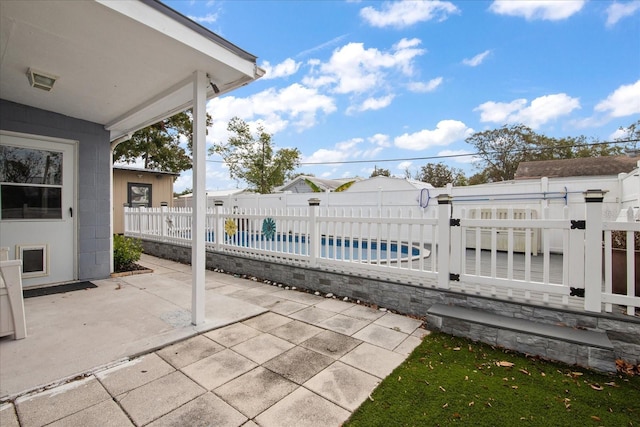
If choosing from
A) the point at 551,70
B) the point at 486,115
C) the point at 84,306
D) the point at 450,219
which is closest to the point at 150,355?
the point at 84,306

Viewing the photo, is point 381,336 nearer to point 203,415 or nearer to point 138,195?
point 203,415

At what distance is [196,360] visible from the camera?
8.19 ft

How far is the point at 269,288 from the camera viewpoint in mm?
4816

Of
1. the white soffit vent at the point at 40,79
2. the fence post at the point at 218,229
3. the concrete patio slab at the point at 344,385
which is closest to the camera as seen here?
the concrete patio slab at the point at 344,385

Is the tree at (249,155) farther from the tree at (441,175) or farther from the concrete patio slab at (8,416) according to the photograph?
the concrete patio slab at (8,416)

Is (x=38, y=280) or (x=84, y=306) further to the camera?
(x=38, y=280)

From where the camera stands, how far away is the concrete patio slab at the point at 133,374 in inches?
83.2

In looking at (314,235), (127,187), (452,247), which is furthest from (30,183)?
(127,187)

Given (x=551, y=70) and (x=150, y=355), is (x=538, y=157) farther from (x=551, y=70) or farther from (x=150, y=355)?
(x=150, y=355)

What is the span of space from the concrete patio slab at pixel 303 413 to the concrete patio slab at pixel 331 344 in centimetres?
62

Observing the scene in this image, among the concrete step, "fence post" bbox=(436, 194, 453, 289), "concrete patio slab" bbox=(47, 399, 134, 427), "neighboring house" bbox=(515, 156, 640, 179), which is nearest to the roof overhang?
"fence post" bbox=(436, 194, 453, 289)

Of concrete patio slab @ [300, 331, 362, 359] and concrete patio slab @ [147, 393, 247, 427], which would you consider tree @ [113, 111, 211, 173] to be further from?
concrete patio slab @ [147, 393, 247, 427]

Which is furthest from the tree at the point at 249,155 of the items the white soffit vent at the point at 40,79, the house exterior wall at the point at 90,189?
the white soffit vent at the point at 40,79

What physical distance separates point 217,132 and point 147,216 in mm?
13842
